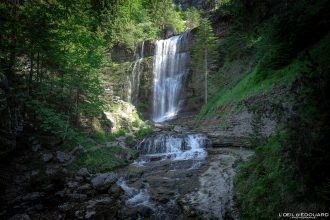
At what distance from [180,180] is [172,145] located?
7620 millimetres

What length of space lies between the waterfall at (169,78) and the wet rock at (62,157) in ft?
69.8

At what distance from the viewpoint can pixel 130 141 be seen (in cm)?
2005

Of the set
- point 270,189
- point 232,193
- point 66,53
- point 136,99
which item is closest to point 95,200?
point 232,193

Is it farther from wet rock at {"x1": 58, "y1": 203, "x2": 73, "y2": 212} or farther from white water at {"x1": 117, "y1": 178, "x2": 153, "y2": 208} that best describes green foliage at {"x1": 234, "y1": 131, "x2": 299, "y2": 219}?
wet rock at {"x1": 58, "y1": 203, "x2": 73, "y2": 212}

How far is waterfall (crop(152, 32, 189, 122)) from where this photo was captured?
1435 inches

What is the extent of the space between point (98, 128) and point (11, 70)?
787 centimetres

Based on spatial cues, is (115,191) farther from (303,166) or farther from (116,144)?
(116,144)

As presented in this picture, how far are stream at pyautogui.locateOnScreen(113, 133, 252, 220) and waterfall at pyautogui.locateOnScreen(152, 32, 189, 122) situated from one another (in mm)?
16791

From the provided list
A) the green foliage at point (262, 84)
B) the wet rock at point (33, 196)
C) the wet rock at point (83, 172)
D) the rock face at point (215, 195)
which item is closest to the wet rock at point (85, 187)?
the wet rock at point (33, 196)

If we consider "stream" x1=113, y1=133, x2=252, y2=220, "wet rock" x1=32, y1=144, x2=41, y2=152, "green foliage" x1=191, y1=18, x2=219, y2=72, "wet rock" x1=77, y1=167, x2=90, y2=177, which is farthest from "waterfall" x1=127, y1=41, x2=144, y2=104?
"wet rock" x1=77, y1=167, x2=90, y2=177

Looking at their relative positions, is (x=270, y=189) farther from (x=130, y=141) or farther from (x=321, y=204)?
(x=130, y=141)

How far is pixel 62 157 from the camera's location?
14.4 m

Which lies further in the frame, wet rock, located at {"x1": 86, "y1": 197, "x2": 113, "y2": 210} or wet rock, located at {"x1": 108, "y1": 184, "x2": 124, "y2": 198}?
wet rock, located at {"x1": 108, "y1": 184, "x2": 124, "y2": 198}

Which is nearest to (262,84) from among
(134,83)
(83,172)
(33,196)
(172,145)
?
(172,145)
